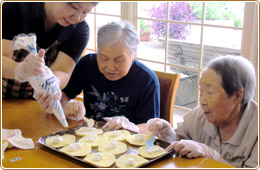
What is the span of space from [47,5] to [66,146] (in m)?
0.82

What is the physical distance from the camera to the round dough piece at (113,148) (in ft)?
4.86

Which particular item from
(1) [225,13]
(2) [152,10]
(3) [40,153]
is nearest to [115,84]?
(3) [40,153]

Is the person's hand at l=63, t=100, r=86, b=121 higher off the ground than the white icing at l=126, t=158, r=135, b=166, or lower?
higher

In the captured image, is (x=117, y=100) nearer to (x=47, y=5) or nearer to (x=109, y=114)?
(x=109, y=114)

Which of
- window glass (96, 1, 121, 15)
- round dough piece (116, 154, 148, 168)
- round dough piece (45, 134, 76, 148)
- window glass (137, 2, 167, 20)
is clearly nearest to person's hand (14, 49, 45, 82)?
round dough piece (45, 134, 76, 148)

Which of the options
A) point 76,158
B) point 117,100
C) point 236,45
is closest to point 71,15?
point 117,100

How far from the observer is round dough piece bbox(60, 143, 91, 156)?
1.45 m

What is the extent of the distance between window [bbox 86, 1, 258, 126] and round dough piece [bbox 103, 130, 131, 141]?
133 cm

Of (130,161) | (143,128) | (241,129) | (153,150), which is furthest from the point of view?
(143,128)

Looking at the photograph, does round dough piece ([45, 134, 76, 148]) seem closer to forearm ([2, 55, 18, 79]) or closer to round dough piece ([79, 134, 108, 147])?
round dough piece ([79, 134, 108, 147])

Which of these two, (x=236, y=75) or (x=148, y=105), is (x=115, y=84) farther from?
(x=236, y=75)

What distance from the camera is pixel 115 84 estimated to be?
2.08 m

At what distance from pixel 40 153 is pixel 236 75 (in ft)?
3.07

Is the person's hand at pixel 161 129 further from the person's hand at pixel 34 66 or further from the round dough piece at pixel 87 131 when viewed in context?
the person's hand at pixel 34 66
